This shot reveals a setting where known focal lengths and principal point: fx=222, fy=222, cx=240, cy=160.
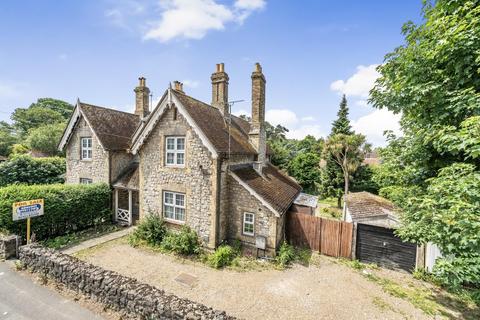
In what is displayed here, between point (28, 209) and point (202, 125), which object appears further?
point (202, 125)

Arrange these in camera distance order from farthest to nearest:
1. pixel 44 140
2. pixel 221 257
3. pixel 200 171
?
pixel 44 140, pixel 200 171, pixel 221 257

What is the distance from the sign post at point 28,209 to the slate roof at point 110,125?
19.8ft

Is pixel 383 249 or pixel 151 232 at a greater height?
pixel 383 249

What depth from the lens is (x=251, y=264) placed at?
1156 centimetres

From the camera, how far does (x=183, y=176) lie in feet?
43.4

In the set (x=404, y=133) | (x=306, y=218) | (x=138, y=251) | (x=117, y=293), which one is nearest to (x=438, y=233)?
(x=404, y=133)

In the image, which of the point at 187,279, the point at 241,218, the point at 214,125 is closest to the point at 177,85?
the point at 214,125

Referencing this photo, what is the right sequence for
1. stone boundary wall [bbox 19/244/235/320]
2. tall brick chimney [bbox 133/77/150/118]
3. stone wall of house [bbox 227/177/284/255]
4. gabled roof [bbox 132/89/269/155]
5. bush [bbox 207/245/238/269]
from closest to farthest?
stone boundary wall [bbox 19/244/235/320] < bush [bbox 207/245/238/269] < stone wall of house [bbox 227/177/284/255] < gabled roof [bbox 132/89/269/155] < tall brick chimney [bbox 133/77/150/118]

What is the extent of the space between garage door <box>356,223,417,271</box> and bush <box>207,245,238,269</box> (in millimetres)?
7026

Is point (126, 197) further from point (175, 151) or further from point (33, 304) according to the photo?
point (33, 304)

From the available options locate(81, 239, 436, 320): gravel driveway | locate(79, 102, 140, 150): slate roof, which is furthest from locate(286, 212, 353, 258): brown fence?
locate(79, 102, 140, 150): slate roof

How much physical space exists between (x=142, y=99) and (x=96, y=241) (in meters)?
13.6

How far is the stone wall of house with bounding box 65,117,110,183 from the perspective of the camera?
17.3 meters

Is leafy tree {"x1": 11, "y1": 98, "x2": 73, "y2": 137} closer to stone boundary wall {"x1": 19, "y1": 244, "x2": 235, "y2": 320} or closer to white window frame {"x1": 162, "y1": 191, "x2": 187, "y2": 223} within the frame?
white window frame {"x1": 162, "y1": 191, "x2": 187, "y2": 223}
